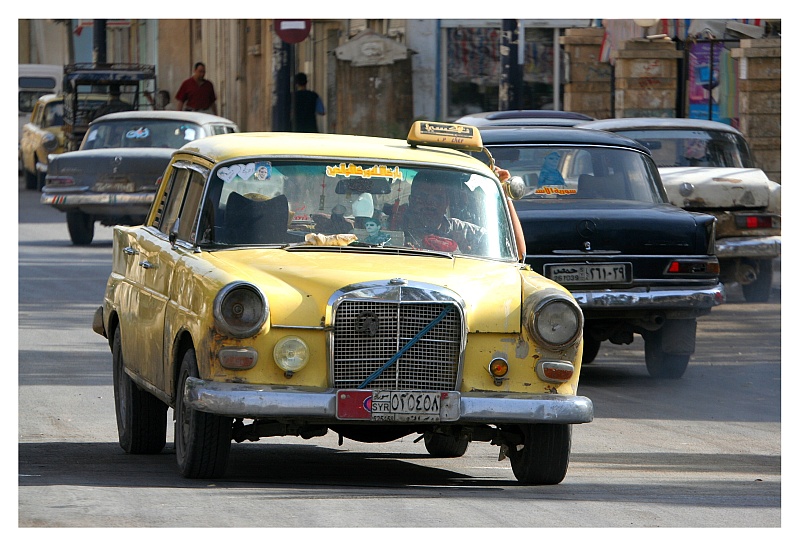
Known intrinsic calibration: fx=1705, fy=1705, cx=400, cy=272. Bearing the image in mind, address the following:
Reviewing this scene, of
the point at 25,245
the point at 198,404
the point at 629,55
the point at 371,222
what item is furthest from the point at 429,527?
the point at 629,55

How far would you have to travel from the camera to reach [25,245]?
22.3 metres

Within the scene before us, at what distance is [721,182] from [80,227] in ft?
31.6

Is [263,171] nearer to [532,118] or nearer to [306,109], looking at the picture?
[532,118]

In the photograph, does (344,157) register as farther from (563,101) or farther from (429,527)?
(563,101)

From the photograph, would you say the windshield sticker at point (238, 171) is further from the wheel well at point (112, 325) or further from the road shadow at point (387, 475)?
the wheel well at point (112, 325)

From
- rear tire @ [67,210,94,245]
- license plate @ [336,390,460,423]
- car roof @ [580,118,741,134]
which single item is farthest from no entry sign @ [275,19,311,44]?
license plate @ [336,390,460,423]

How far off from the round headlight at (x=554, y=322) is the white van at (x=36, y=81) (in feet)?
113

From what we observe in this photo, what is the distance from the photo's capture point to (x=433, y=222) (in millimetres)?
8211

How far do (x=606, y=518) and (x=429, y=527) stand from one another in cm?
82

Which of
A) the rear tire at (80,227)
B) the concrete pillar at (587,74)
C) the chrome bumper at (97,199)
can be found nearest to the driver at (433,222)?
the chrome bumper at (97,199)

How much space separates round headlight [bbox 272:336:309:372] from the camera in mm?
7242

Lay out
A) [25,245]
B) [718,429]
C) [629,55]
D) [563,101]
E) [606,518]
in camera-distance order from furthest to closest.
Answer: [563,101] < [629,55] < [25,245] < [718,429] < [606,518]

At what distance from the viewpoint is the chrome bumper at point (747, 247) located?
1608cm

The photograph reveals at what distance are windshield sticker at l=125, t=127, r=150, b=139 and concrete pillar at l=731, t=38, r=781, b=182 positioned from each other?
8.16 m
